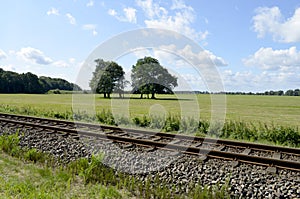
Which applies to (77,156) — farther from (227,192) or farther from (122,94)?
(122,94)

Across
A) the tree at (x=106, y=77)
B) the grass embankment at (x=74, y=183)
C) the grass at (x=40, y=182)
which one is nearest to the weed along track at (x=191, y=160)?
the grass embankment at (x=74, y=183)

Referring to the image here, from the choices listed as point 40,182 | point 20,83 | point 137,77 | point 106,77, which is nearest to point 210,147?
point 137,77

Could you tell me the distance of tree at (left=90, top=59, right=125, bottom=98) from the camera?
40.3 ft

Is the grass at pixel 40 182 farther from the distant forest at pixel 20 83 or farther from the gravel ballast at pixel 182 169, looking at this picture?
the distant forest at pixel 20 83

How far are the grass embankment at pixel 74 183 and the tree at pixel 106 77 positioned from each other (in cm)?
608

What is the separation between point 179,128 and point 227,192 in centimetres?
745

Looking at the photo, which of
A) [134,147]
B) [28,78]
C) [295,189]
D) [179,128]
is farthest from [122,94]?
[28,78]

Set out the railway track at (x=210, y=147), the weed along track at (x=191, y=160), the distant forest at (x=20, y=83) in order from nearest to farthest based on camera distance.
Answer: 1. the weed along track at (x=191, y=160)
2. the railway track at (x=210, y=147)
3. the distant forest at (x=20, y=83)

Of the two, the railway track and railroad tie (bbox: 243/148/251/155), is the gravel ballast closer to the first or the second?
the railway track

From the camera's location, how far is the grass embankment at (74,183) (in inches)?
183

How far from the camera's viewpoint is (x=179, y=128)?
12234 mm

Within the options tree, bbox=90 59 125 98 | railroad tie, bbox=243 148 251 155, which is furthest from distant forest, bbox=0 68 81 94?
railroad tie, bbox=243 148 251 155

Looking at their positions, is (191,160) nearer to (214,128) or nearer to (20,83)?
(214,128)

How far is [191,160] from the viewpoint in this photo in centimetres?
660
